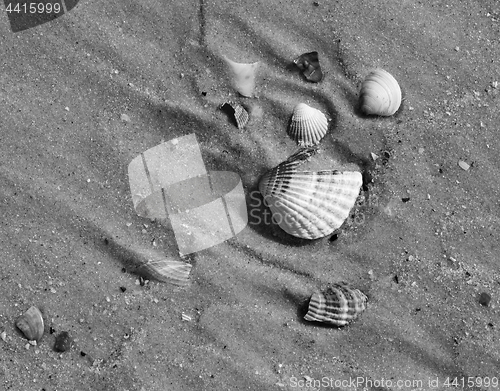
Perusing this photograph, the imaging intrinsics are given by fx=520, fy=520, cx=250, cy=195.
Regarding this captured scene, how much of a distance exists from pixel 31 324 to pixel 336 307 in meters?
2.05

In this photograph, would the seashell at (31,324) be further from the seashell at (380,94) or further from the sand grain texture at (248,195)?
the seashell at (380,94)

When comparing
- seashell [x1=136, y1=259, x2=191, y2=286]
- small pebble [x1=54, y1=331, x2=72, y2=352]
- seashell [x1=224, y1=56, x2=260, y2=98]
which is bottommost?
small pebble [x1=54, y1=331, x2=72, y2=352]

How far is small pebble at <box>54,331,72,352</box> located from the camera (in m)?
3.52

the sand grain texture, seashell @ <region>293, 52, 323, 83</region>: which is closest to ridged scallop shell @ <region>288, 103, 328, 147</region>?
the sand grain texture

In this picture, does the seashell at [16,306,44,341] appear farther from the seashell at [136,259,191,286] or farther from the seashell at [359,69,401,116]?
the seashell at [359,69,401,116]

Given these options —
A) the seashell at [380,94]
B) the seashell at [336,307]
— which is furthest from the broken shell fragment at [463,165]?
the seashell at [336,307]

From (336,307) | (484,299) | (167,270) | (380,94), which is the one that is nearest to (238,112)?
(380,94)

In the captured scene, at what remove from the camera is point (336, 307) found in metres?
3.52

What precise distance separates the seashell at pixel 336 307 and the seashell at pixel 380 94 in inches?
50.1

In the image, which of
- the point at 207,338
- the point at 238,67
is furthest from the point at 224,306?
the point at 238,67

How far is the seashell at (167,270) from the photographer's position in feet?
11.6

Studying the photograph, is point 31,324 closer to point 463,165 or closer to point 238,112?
point 238,112

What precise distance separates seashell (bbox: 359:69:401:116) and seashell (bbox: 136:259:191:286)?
1669 mm

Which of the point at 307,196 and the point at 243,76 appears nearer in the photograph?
the point at 307,196
